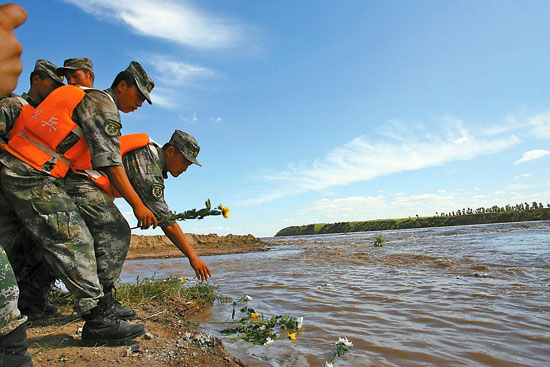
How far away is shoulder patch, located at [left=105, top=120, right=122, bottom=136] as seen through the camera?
2.55 metres

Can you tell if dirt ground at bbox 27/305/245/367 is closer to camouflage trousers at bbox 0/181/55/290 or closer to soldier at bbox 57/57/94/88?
camouflage trousers at bbox 0/181/55/290

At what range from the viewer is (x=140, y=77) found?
3.00 metres

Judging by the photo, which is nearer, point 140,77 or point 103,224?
point 103,224

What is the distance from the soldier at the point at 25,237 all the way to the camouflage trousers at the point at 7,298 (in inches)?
55.7

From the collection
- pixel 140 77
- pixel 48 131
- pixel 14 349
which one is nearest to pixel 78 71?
pixel 140 77

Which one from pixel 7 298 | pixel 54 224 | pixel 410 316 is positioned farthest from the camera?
pixel 410 316

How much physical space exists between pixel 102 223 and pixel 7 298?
50.7 inches

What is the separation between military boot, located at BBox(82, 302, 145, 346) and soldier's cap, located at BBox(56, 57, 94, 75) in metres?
2.52

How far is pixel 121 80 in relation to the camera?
303cm

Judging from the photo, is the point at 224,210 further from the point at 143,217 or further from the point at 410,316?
the point at 410,316

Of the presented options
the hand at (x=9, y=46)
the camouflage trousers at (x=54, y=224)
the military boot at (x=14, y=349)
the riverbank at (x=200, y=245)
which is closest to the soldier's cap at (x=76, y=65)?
the camouflage trousers at (x=54, y=224)

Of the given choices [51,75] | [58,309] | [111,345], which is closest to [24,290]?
[58,309]

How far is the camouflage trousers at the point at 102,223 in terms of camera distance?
2664 millimetres

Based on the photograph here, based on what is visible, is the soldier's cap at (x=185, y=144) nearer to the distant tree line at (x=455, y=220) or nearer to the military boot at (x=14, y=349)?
the military boot at (x=14, y=349)
